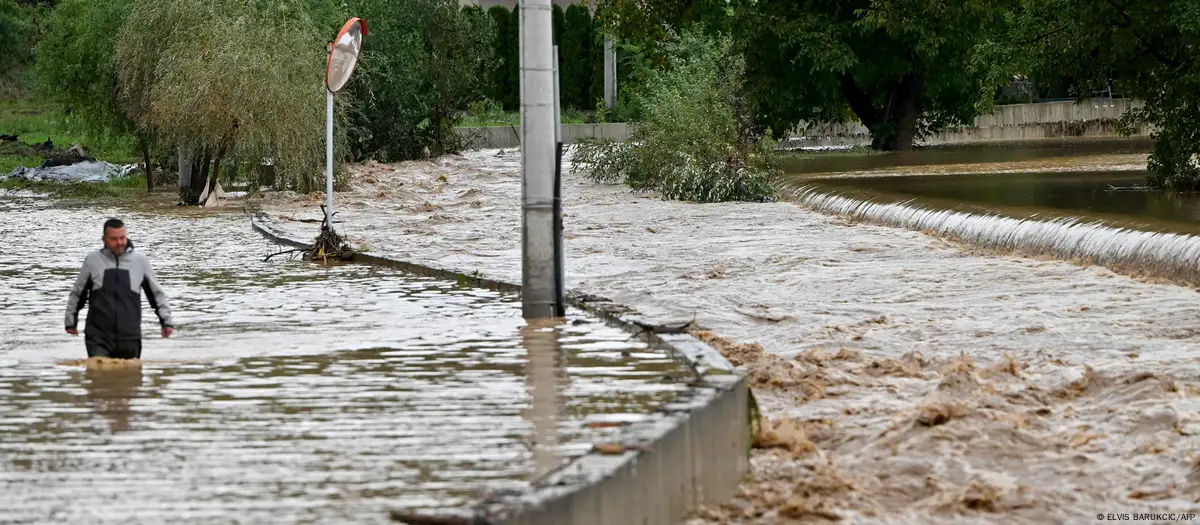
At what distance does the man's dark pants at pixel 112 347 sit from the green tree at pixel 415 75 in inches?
1067

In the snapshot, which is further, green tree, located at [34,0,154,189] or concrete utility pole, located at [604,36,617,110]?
concrete utility pole, located at [604,36,617,110]

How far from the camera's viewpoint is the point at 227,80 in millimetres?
27594

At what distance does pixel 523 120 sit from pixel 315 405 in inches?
168

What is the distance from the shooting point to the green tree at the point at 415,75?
41094 mm

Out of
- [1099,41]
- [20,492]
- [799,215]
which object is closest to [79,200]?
[799,215]

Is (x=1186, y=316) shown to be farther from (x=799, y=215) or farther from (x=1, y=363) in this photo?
(x=799, y=215)

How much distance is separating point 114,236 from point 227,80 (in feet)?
60.5

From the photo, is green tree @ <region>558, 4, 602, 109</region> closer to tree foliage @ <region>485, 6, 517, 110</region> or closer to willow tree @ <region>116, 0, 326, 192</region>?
tree foliage @ <region>485, 6, 517, 110</region>

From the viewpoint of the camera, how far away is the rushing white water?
1451cm

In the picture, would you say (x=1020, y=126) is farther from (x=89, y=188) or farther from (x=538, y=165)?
(x=538, y=165)

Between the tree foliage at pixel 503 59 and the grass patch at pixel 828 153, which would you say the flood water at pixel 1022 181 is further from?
the tree foliage at pixel 503 59

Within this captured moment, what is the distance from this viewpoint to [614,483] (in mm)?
5852

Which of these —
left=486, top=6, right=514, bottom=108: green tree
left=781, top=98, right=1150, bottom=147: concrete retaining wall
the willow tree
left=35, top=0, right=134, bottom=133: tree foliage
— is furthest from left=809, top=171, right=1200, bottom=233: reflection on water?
left=486, top=6, right=514, bottom=108: green tree

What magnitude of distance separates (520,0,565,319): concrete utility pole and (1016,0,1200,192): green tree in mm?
11046
